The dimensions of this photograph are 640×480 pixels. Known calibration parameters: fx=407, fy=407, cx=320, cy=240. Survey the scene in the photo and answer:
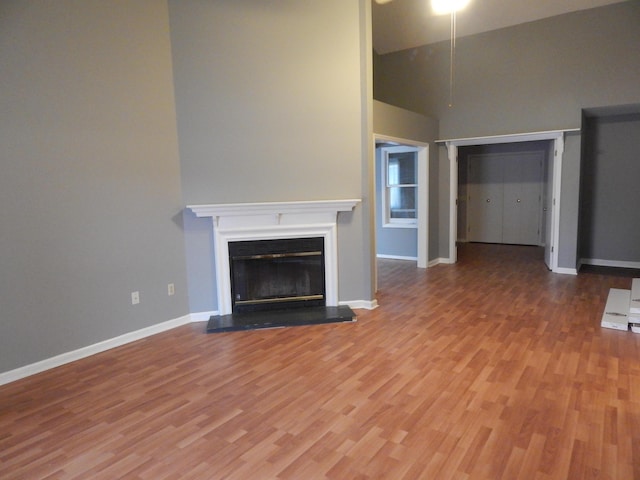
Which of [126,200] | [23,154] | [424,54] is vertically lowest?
[126,200]

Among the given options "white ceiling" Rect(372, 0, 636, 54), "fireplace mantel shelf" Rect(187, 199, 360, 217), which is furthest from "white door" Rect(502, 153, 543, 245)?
"fireplace mantel shelf" Rect(187, 199, 360, 217)

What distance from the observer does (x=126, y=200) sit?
142 inches

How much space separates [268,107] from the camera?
414 cm

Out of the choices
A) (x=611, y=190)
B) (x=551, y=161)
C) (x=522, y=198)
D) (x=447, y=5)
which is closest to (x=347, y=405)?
(x=447, y=5)

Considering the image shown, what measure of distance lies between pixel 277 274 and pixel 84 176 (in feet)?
6.64

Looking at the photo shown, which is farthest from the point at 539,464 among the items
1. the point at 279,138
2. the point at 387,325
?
the point at 279,138

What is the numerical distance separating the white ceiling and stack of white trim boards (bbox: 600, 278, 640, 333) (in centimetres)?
378

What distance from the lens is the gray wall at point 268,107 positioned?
13.0 ft

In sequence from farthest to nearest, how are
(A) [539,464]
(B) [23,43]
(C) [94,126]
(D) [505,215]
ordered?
(D) [505,215] < (C) [94,126] < (B) [23,43] < (A) [539,464]

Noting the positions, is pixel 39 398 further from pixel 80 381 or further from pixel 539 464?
pixel 539 464

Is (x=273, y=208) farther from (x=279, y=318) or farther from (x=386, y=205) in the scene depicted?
(x=386, y=205)

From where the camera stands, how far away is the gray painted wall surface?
20.3 feet

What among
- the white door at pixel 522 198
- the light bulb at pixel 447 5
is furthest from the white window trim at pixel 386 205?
the white door at pixel 522 198

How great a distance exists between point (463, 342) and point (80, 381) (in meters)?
3.04
